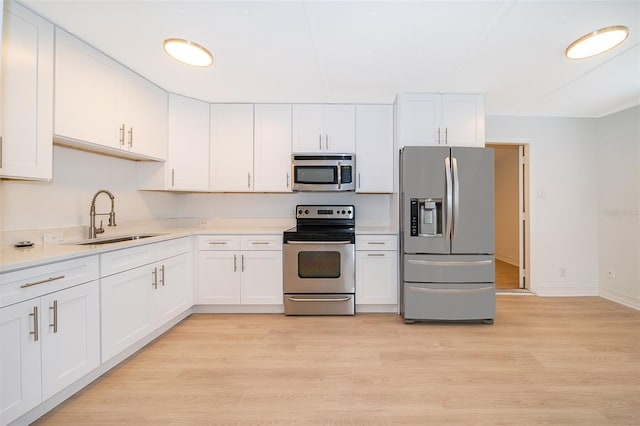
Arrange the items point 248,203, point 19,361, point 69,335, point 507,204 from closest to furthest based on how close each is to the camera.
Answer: point 19,361
point 69,335
point 248,203
point 507,204

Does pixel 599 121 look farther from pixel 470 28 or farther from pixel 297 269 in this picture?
pixel 297 269

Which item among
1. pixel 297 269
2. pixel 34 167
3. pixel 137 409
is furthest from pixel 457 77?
pixel 137 409

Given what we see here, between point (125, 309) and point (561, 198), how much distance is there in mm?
5039

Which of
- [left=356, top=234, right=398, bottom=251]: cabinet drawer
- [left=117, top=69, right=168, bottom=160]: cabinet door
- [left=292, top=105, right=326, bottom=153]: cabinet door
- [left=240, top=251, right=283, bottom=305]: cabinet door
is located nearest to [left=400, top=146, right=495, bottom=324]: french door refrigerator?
[left=356, top=234, right=398, bottom=251]: cabinet drawer

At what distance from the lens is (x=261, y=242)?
3.26m

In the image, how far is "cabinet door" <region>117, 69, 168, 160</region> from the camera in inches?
104

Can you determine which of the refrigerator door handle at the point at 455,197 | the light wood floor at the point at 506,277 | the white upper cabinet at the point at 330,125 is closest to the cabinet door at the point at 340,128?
the white upper cabinet at the point at 330,125

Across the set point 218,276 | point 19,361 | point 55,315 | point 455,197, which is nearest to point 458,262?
point 455,197

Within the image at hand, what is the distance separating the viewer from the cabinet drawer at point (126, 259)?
81.1 inches

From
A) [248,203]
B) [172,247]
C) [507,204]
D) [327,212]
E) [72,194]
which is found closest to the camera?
[72,194]

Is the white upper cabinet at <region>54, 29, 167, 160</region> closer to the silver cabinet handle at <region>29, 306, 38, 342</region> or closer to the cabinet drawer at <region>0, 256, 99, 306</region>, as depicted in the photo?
the cabinet drawer at <region>0, 256, 99, 306</region>

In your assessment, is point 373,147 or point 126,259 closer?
point 126,259

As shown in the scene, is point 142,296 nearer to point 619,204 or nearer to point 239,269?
point 239,269

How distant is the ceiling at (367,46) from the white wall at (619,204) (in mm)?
498
